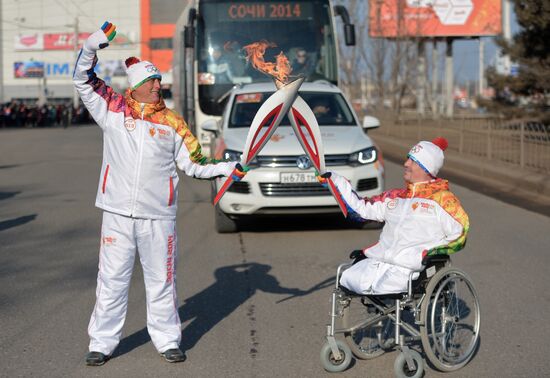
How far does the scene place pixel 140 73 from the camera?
17.9 feet

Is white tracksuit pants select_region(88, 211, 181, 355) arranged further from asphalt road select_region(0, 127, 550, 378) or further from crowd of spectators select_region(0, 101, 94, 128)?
crowd of spectators select_region(0, 101, 94, 128)

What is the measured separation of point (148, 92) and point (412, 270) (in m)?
1.86

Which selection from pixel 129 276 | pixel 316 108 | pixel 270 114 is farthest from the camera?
pixel 316 108

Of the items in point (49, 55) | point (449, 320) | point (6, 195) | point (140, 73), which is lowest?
point (6, 195)

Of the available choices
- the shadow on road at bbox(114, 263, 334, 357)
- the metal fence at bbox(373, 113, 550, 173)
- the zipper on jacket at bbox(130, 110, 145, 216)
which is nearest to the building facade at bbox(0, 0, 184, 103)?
the metal fence at bbox(373, 113, 550, 173)

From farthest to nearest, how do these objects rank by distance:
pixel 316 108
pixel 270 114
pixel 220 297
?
1. pixel 316 108
2. pixel 220 297
3. pixel 270 114

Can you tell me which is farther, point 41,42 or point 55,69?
point 55,69

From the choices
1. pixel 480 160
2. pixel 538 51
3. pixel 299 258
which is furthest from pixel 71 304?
pixel 538 51

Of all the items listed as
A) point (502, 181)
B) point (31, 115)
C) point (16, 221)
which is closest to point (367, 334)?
point (16, 221)

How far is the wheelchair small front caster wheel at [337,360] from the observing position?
5.31 meters

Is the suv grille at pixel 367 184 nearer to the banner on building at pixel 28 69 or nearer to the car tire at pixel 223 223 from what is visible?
the car tire at pixel 223 223

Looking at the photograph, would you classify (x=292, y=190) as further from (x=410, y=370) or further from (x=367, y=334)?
(x=410, y=370)

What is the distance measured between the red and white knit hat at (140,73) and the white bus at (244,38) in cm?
1012

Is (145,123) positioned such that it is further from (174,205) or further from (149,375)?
(149,375)
